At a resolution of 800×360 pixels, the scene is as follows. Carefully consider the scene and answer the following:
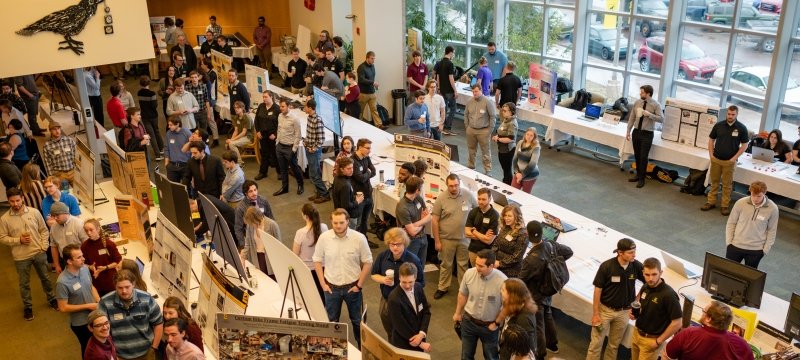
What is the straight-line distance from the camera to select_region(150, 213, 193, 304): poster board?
18.1 ft

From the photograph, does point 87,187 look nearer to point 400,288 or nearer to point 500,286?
point 400,288

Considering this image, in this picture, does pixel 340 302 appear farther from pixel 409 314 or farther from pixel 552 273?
pixel 552 273

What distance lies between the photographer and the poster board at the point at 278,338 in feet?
14.5

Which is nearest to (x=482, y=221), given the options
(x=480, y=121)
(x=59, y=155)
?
(x=480, y=121)

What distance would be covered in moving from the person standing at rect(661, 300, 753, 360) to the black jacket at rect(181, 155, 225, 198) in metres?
5.36

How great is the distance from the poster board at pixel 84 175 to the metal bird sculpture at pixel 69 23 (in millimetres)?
1678

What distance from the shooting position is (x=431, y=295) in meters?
7.57

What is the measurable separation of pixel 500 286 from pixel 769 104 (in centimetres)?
690

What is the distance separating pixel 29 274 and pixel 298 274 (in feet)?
12.1

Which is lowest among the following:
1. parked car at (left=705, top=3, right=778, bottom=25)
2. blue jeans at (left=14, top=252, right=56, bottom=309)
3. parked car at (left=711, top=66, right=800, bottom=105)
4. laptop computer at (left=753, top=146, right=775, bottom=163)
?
blue jeans at (left=14, top=252, right=56, bottom=309)

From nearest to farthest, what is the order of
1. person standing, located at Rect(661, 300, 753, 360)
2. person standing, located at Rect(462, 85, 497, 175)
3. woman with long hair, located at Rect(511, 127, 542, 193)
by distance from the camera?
person standing, located at Rect(661, 300, 753, 360) → woman with long hair, located at Rect(511, 127, 542, 193) → person standing, located at Rect(462, 85, 497, 175)

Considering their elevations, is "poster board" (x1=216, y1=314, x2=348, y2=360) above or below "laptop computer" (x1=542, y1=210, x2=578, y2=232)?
above

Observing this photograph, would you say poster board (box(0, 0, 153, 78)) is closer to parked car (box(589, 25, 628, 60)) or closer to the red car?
parked car (box(589, 25, 628, 60))

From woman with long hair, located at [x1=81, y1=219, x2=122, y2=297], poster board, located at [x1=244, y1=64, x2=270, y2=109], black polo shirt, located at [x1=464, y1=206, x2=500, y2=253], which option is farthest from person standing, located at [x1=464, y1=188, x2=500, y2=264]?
poster board, located at [x1=244, y1=64, x2=270, y2=109]
